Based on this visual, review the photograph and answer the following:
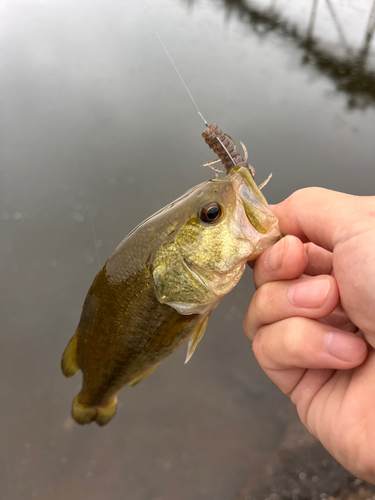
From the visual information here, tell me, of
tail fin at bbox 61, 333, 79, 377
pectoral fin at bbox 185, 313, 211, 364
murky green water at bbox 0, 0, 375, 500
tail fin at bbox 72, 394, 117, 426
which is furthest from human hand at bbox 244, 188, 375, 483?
murky green water at bbox 0, 0, 375, 500

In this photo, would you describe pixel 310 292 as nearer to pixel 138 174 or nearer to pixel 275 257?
pixel 275 257

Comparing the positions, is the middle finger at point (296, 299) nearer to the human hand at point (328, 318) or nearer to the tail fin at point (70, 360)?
the human hand at point (328, 318)

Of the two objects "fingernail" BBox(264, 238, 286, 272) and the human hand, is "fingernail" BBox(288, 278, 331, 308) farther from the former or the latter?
"fingernail" BBox(264, 238, 286, 272)

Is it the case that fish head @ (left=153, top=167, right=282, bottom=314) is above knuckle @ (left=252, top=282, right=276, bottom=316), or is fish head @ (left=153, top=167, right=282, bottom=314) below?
above

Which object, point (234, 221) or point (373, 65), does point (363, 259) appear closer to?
point (234, 221)

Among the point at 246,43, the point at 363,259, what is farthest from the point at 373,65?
the point at 363,259
